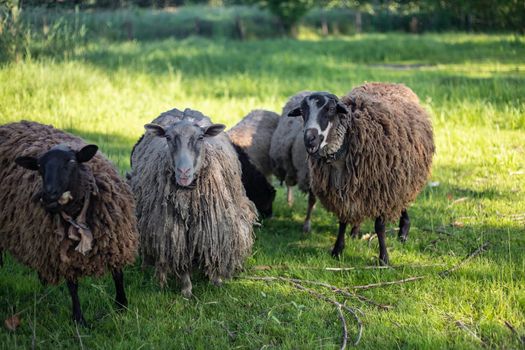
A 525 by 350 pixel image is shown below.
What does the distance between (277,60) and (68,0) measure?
713 cm

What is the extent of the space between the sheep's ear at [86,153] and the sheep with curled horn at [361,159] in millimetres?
1893

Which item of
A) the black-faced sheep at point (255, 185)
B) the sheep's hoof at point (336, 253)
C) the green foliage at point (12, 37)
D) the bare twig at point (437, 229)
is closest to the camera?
the sheep's hoof at point (336, 253)

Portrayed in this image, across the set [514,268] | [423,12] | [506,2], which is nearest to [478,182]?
[514,268]

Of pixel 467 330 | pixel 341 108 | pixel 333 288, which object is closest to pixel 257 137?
pixel 341 108

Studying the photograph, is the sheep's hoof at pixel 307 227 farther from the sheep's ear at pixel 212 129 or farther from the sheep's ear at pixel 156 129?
the sheep's ear at pixel 156 129

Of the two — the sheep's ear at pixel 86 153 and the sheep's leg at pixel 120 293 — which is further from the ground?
the sheep's ear at pixel 86 153

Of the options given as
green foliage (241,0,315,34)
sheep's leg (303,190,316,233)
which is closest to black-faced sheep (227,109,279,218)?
sheep's leg (303,190,316,233)

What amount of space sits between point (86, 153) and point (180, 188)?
87cm

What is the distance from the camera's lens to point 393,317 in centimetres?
434

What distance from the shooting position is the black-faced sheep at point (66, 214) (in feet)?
13.5

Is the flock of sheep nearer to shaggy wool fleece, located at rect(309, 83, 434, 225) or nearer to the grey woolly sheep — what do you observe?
shaggy wool fleece, located at rect(309, 83, 434, 225)

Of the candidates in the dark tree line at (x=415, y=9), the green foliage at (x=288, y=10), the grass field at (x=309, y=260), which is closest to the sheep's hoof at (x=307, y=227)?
the grass field at (x=309, y=260)

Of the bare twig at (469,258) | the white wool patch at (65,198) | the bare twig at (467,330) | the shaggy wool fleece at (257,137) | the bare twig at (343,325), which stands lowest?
the bare twig at (469,258)

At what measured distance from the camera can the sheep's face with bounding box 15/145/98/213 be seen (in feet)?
13.1
